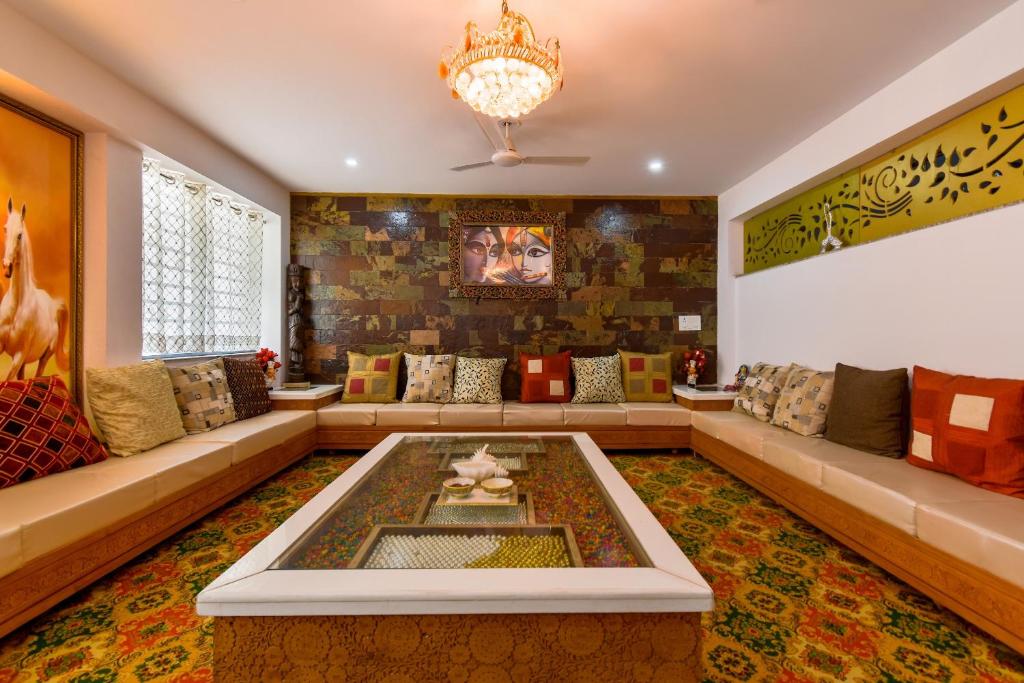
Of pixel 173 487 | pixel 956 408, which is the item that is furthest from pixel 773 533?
pixel 173 487

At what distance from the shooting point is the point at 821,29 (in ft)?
7.42

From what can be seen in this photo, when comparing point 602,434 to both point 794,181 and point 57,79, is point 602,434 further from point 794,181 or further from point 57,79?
point 57,79

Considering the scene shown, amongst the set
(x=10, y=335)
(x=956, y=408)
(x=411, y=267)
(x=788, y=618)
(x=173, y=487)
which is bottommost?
(x=788, y=618)

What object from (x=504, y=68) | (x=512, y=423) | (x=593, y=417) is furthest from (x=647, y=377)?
(x=504, y=68)

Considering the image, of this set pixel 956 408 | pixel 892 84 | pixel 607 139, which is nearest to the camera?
pixel 956 408

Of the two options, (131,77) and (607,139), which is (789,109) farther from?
(131,77)

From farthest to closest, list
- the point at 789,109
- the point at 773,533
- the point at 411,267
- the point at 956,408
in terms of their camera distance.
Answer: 1. the point at 411,267
2. the point at 789,109
3. the point at 773,533
4. the point at 956,408

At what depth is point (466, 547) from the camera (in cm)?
137

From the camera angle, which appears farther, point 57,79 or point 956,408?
point 57,79

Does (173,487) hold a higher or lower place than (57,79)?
lower

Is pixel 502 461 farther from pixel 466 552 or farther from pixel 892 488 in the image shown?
pixel 892 488

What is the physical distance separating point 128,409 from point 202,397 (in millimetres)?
590

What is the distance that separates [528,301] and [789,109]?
2827 mm

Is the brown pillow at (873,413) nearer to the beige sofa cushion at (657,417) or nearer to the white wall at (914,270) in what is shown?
the white wall at (914,270)
